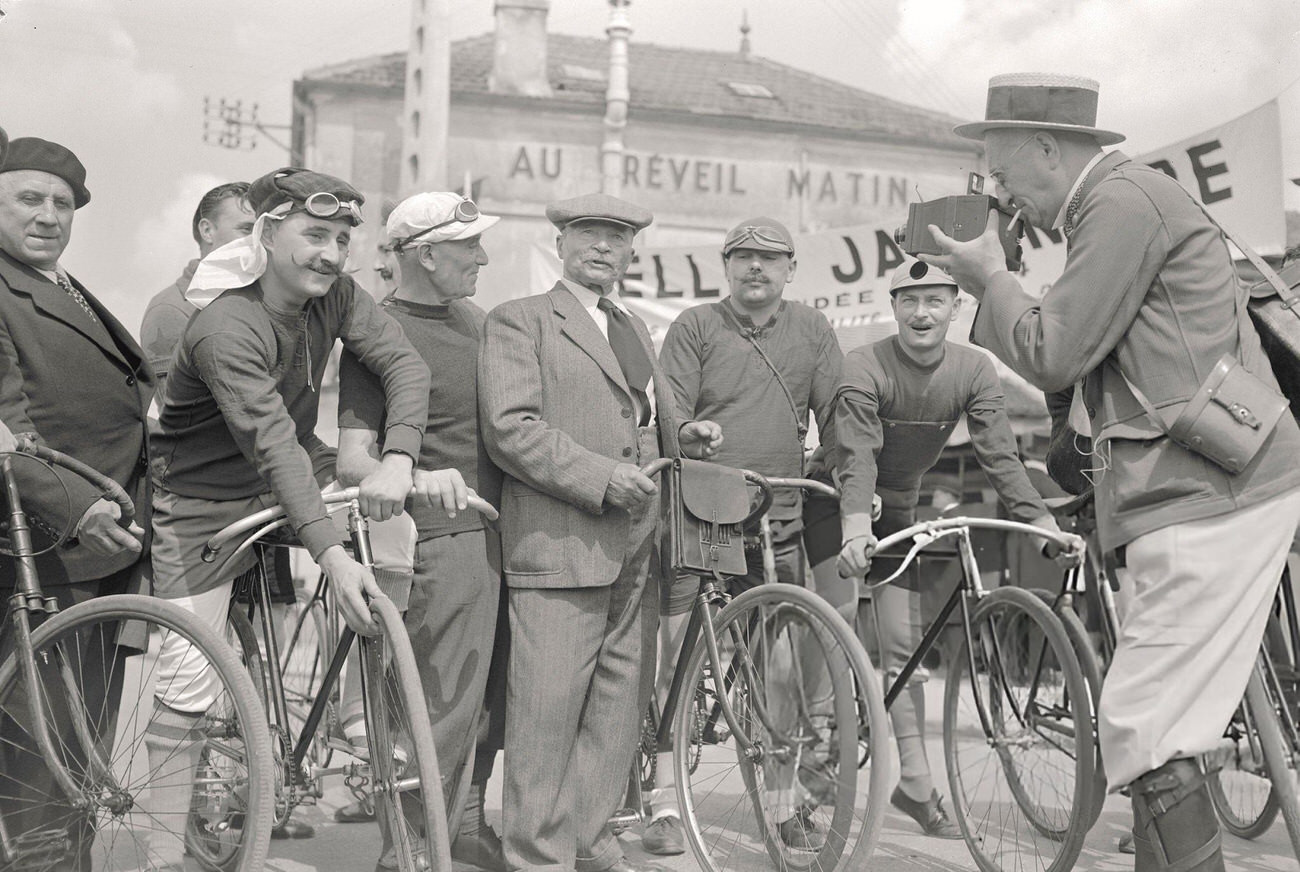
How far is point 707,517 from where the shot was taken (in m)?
4.43

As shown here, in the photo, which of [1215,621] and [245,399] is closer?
[1215,621]

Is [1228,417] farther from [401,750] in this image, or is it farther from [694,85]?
[694,85]

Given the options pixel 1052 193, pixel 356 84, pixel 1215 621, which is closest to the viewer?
pixel 1215 621

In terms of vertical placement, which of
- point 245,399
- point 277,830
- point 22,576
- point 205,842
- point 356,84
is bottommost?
point 277,830

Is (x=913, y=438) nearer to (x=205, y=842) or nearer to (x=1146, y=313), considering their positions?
(x=1146, y=313)

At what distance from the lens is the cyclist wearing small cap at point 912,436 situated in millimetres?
5352

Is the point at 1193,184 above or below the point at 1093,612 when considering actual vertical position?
above

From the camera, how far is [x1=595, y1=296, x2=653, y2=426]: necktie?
14.9ft

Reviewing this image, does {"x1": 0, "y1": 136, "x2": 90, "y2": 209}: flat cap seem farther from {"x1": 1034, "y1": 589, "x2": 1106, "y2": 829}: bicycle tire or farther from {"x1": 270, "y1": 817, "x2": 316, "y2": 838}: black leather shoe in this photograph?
{"x1": 1034, "y1": 589, "x2": 1106, "y2": 829}: bicycle tire

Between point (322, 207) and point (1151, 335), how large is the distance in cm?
226

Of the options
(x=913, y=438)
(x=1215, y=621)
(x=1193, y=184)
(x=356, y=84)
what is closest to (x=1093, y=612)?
(x=913, y=438)

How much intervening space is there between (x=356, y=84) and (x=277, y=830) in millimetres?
30671

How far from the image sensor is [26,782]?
3771 mm

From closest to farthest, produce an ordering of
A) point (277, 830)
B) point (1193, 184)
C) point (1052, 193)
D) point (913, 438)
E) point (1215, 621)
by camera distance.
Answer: point (1215, 621) < point (1052, 193) < point (277, 830) < point (913, 438) < point (1193, 184)
